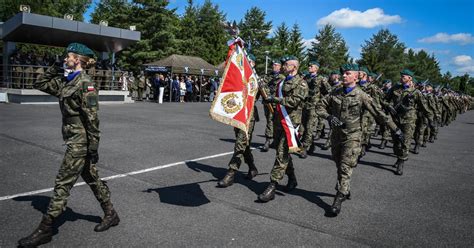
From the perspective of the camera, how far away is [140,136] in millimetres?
10805

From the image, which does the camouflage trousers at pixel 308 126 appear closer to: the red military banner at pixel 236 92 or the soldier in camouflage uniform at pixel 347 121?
the soldier in camouflage uniform at pixel 347 121

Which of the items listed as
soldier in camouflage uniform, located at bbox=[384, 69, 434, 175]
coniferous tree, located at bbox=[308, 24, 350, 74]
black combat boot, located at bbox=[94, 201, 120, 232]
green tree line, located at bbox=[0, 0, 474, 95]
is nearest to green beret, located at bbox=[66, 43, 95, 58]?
black combat boot, located at bbox=[94, 201, 120, 232]

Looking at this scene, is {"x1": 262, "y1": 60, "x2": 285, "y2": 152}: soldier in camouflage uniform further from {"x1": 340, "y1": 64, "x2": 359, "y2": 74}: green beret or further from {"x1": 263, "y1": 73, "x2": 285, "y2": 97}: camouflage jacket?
{"x1": 340, "y1": 64, "x2": 359, "y2": 74}: green beret

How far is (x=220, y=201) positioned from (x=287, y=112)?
1703 mm

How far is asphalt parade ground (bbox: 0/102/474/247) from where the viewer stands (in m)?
4.27

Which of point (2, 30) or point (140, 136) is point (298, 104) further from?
point (2, 30)

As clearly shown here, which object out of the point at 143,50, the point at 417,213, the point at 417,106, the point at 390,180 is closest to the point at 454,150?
the point at 417,106

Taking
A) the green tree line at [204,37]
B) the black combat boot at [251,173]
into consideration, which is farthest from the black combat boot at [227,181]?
the green tree line at [204,37]

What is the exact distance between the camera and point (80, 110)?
412 centimetres

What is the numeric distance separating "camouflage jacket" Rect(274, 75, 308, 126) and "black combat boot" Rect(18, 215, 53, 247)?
11.2 ft

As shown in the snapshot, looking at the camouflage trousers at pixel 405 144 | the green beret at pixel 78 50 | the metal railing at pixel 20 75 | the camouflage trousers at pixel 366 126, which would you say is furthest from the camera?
the metal railing at pixel 20 75

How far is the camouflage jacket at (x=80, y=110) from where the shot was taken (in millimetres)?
4055

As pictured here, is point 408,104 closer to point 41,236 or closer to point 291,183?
point 291,183

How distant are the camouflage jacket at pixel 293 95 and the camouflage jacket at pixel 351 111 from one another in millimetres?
375
